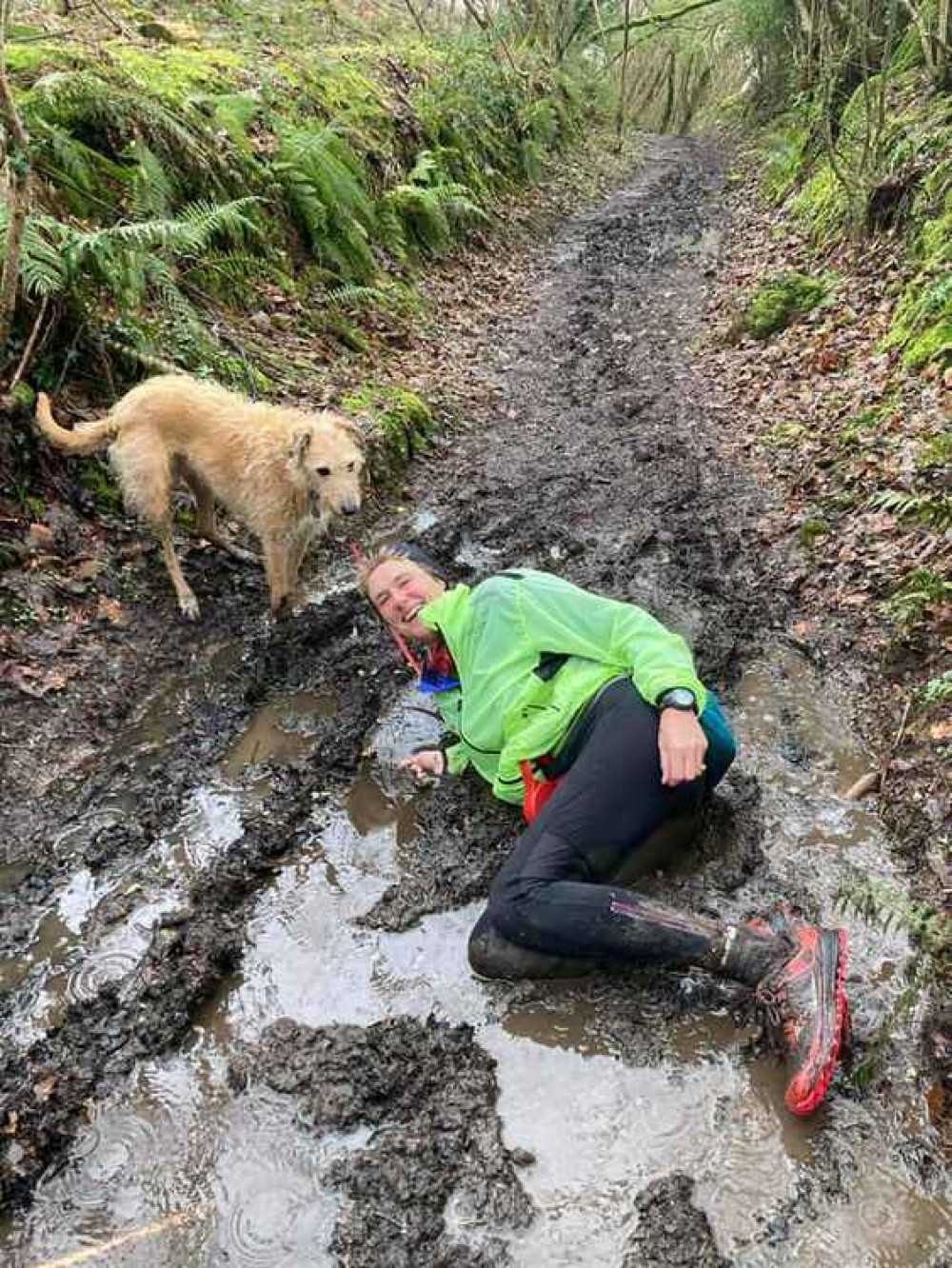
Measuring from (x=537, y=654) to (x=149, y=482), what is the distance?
3.52 m

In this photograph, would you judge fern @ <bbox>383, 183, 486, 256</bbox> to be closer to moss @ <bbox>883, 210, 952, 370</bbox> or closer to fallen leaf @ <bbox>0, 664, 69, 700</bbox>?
moss @ <bbox>883, 210, 952, 370</bbox>

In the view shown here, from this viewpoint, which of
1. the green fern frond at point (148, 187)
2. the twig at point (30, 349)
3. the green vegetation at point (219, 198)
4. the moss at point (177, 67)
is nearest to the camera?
the twig at point (30, 349)

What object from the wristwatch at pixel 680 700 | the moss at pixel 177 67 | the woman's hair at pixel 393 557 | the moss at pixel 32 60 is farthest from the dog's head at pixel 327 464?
the moss at pixel 177 67

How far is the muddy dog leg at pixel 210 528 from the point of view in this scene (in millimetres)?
6789

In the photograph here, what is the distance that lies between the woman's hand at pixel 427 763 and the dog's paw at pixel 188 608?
2.26 m

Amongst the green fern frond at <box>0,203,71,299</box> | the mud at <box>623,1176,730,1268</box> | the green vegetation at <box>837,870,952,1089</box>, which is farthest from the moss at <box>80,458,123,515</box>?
the mud at <box>623,1176,730,1268</box>

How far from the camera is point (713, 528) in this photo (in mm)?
7160

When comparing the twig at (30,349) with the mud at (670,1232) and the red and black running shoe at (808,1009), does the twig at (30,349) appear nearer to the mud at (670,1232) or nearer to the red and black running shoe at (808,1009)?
the red and black running shoe at (808,1009)

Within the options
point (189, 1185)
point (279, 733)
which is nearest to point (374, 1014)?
point (189, 1185)

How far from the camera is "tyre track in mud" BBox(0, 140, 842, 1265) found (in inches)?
131

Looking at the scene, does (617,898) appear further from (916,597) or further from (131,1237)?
(916,597)

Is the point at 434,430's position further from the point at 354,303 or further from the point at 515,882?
the point at 515,882

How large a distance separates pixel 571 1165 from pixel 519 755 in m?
1.52

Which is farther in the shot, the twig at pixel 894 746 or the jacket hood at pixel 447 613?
the twig at pixel 894 746
